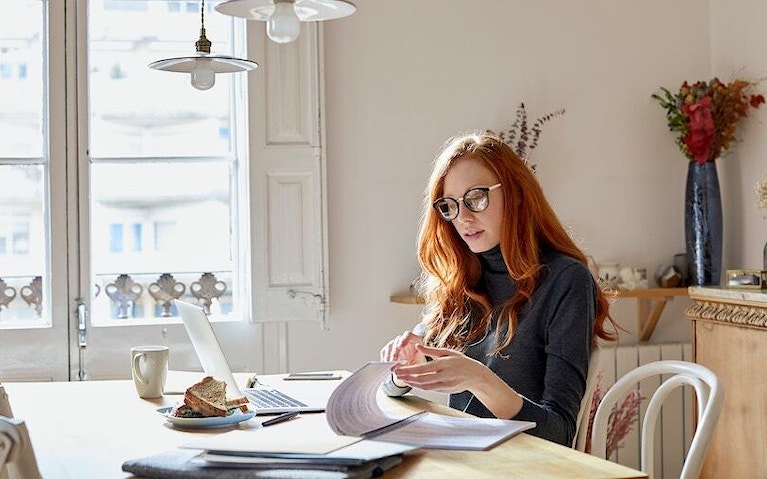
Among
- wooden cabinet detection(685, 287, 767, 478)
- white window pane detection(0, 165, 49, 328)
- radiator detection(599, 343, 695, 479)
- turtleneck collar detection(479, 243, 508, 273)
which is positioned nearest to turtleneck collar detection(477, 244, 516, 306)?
turtleneck collar detection(479, 243, 508, 273)

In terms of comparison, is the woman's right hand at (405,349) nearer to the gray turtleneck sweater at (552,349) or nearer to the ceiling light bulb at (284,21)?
the gray turtleneck sweater at (552,349)

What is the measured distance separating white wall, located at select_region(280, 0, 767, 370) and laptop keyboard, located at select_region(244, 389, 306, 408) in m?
1.40

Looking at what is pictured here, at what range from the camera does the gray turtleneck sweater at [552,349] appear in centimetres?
201

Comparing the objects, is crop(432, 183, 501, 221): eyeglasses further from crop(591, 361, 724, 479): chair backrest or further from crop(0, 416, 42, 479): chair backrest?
crop(0, 416, 42, 479): chair backrest

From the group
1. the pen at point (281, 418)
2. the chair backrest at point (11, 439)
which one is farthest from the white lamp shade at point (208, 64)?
the chair backrest at point (11, 439)

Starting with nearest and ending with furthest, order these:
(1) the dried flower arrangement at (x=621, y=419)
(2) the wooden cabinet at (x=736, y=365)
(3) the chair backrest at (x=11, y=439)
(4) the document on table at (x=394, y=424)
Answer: (3) the chair backrest at (x=11, y=439), (4) the document on table at (x=394, y=424), (2) the wooden cabinet at (x=736, y=365), (1) the dried flower arrangement at (x=621, y=419)

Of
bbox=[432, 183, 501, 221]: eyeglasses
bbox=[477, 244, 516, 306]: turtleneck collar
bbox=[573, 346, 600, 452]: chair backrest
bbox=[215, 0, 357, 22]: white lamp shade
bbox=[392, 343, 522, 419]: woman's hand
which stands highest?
bbox=[215, 0, 357, 22]: white lamp shade

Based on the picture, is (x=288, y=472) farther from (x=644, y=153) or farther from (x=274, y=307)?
(x=644, y=153)

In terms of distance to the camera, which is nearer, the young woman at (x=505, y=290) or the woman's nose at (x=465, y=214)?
the young woman at (x=505, y=290)

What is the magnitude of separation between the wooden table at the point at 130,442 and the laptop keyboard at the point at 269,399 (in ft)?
0.39

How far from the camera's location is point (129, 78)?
11.9 ft

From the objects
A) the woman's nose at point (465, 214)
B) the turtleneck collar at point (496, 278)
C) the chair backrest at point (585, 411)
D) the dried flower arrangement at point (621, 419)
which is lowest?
the dried flower arrangement at point (621, 419)

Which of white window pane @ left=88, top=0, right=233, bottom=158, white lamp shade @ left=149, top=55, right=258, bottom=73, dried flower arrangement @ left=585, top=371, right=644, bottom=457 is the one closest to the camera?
white lamp shade @ left=149, top=55, right=258, bottom=73

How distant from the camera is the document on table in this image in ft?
5.38
